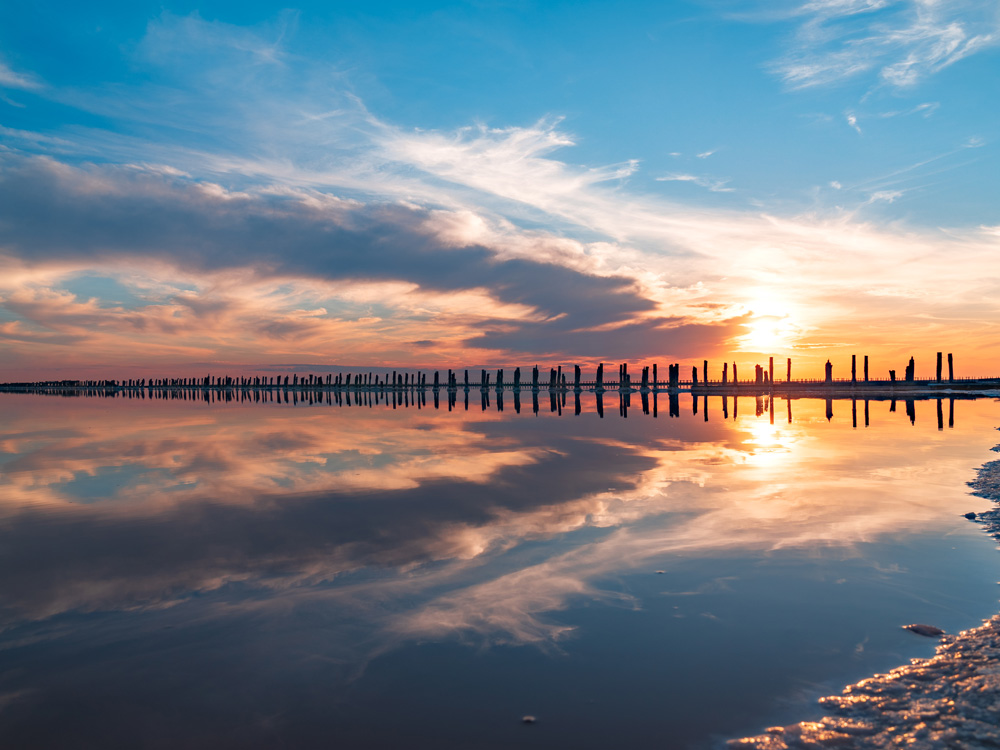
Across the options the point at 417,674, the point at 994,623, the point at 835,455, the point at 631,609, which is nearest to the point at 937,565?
→ the point at 994,623

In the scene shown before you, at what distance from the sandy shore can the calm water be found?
6.9 inches

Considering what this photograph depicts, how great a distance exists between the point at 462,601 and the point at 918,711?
→ 3646mm

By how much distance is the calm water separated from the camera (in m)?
3.90

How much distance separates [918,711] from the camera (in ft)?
12.1

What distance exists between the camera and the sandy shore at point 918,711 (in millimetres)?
3439

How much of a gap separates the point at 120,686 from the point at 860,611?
621cm

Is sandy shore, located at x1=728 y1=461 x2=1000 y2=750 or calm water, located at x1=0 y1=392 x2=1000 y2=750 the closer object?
sandy shore, located at x1=728 y1=461 x2=1000 y2=750

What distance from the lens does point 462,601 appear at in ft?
18.8

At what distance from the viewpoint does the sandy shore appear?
11.3ft

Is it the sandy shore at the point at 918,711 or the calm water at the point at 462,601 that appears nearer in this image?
the sandy shore at the point at 918,711

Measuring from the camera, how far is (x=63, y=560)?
7125mm

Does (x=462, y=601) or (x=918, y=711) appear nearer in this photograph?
(x=918, y=711)

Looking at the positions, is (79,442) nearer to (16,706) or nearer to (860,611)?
(16,706)

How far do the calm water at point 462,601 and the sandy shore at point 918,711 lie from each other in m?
0.18
